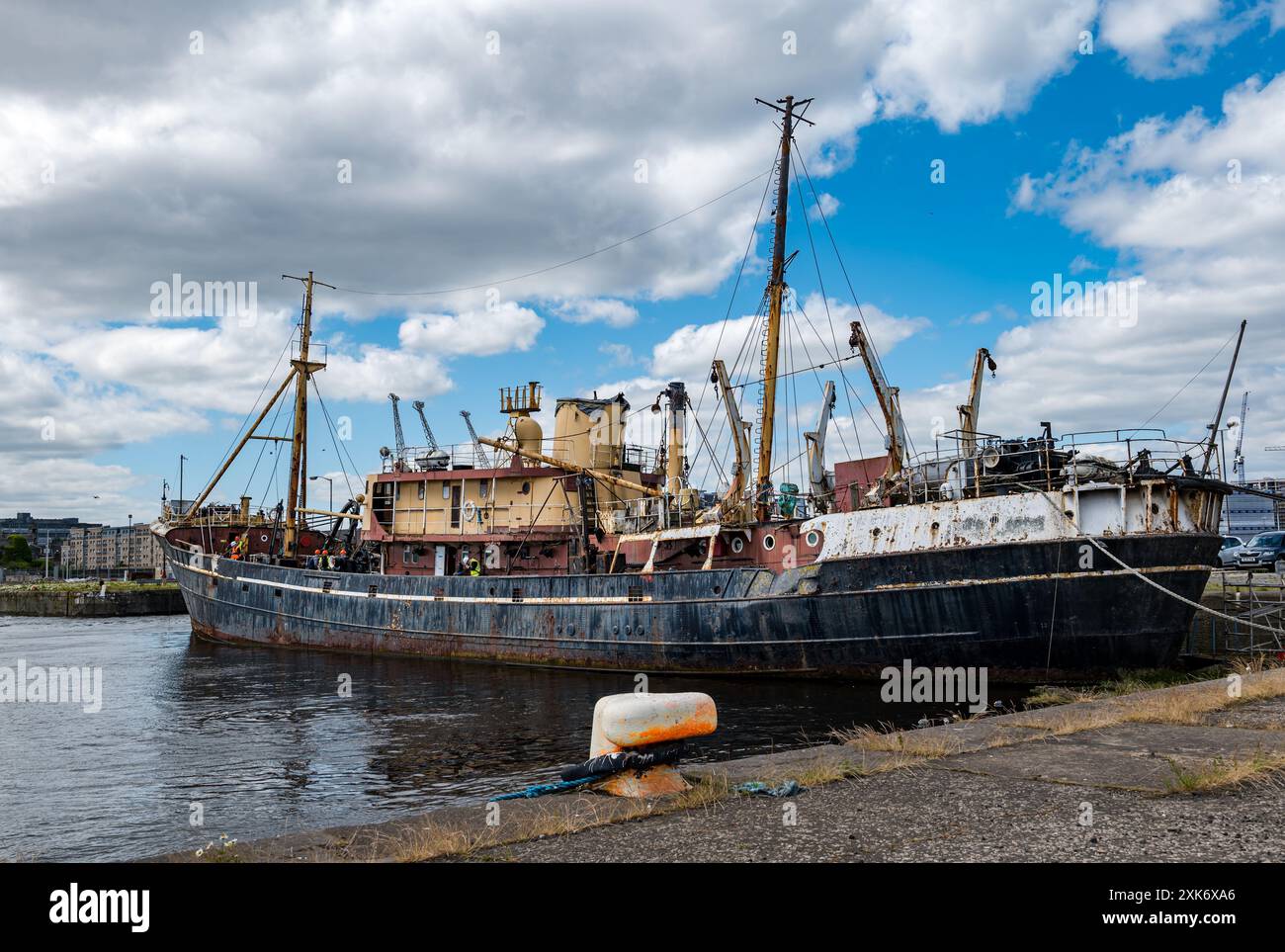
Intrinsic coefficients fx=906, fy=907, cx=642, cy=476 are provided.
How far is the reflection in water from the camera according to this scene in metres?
12.3

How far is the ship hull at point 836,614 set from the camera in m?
19.2

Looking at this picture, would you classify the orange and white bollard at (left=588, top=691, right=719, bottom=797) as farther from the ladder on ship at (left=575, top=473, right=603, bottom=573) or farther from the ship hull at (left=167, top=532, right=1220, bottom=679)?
the ladder on ship at (left=575, top=473, right=603, bottom=573)

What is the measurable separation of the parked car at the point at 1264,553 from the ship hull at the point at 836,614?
18.8m

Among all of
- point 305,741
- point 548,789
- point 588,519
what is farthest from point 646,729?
point 588,519

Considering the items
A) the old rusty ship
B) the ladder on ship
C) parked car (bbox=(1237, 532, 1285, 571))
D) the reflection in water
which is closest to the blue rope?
the reflection in water

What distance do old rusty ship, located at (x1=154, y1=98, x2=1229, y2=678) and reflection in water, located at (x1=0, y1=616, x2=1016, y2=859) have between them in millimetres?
1382

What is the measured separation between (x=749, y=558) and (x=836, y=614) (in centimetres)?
385

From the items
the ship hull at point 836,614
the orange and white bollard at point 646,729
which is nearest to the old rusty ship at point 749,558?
the ship hull at point 836,614

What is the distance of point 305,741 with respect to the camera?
695 inches

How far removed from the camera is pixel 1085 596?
756 inches

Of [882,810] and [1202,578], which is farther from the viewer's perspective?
[1202,578]

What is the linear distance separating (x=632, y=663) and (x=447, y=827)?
19388mm

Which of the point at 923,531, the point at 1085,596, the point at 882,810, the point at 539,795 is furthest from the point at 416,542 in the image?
the point at 882,810
